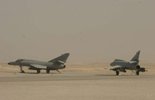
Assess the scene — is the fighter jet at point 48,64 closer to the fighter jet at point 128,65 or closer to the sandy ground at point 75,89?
the fighter jet at point 128,65

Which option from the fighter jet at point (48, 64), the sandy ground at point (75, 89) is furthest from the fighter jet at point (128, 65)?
the sandy ground at point (75, 89)

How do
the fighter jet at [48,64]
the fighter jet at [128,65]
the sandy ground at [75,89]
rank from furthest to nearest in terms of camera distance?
the fighter jet at [48,64] → the fighter jet at [128,65] → the sandy ground at [75,89]

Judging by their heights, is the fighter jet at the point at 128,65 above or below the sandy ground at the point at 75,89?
above

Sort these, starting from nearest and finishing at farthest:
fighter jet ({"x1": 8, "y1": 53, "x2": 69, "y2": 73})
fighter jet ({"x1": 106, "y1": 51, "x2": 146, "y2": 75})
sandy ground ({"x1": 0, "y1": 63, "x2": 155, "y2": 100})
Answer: sandy ground ({"x1": 0, "y1": 63, "x2": 155, "y2": 100}) → fighter jet ({"x1": 106, "y1": 51, "x2": 146, "y2": 75}) → fighter jet ({"x1": 8, "y1": 53, "x2": 69, "y2": 73})

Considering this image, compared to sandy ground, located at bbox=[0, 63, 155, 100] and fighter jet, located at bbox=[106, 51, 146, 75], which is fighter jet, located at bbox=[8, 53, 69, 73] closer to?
fighter jet, located at bbox=[106, 51, 146, 75]

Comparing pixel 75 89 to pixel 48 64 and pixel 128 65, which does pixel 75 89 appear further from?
pixel 48 64

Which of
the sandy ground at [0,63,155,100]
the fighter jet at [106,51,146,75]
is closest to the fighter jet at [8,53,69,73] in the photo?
the fighter jet at [106,51,146,75]

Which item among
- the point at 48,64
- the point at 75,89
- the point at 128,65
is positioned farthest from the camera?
the point at 48,64

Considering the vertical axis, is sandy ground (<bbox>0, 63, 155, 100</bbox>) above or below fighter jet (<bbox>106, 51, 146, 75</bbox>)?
below

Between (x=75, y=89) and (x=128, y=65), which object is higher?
(x=128, y=65)

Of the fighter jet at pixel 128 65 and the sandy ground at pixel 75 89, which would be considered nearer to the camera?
the sandy ground at pixel 75 89

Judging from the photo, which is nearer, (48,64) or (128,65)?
(128,65)

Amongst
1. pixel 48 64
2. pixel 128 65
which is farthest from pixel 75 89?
pixel 48 64

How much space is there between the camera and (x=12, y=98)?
736 inches
